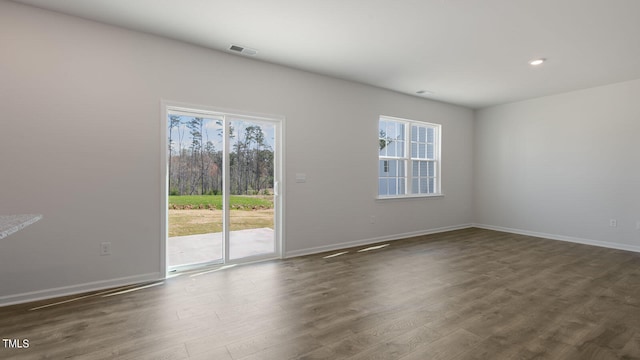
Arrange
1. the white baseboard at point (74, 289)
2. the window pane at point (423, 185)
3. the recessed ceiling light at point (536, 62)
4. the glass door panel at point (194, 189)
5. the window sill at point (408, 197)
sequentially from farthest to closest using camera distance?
the window pane at point (423, 185)
the window sill at point (408, 197)
the recessed ceiling light at point (536, 62)
the glass door panel at point (194, 189)
the white baseboard at point (74, 289)

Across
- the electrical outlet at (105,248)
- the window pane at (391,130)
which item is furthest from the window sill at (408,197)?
the electrical outlet at (105,248)

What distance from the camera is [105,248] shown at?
10.4ft

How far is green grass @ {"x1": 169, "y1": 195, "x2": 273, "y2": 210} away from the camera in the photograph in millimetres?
3685

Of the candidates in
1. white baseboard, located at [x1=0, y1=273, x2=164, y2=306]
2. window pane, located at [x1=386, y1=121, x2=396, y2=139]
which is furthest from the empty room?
window pane, located at [x1=386, y1=121, x2=396, y2=139]

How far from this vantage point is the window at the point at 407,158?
570 centimetres

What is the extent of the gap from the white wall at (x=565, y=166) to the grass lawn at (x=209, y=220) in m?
5.29

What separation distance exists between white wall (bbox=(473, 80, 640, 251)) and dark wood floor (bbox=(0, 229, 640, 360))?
1527mm

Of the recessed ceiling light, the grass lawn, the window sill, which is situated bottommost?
the grass lawn

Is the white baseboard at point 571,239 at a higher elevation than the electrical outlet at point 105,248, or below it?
below

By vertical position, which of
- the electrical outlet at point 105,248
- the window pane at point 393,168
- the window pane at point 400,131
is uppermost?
the window pane at point 400,131

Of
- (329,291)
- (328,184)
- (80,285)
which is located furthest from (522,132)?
(80,285)

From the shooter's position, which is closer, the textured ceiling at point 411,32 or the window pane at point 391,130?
the textured ceiling at point 411,32

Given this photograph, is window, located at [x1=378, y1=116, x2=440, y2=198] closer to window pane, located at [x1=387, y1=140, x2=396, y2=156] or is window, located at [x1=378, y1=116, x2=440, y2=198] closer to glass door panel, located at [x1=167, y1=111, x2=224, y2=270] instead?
window pane, located at [x1=387, y1=140, x2=396, y2=156]

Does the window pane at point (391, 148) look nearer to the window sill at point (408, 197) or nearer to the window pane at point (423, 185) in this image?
the window sill at point (408, 197)
